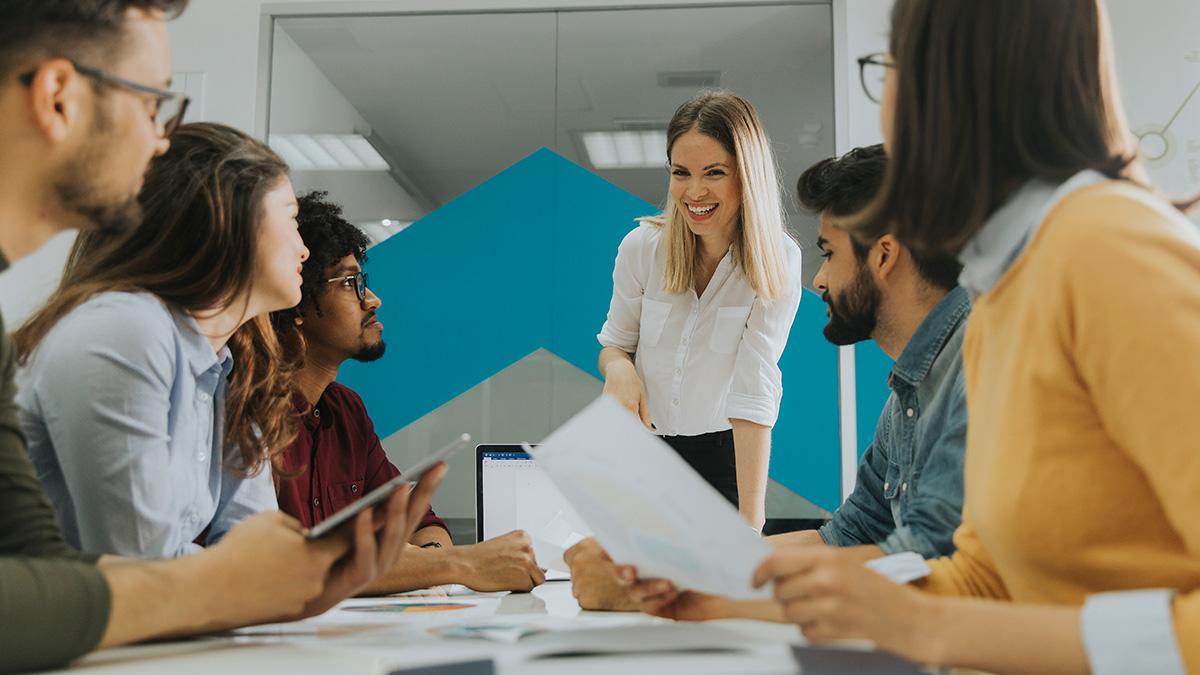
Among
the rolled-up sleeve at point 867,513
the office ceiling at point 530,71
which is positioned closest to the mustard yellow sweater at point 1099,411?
the rolled-up sleeve at point 867,513

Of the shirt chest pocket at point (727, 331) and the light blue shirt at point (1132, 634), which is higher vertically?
the shirt chest pocket at point (727, 331)

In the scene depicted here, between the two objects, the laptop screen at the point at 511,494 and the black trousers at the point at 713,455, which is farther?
the black trousers at the point at 713,455

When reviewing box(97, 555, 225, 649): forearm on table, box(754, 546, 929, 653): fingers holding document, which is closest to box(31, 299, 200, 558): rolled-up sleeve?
box(97, 555, 225, 649): forearm on table

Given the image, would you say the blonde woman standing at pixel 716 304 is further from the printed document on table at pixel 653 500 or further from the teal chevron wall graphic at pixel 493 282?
the printed document on table at pixel 653 500

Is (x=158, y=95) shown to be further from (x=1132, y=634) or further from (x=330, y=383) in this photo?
(x=330, y=383)

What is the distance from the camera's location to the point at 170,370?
4.06 ft

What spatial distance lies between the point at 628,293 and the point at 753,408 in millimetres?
Answer: 504

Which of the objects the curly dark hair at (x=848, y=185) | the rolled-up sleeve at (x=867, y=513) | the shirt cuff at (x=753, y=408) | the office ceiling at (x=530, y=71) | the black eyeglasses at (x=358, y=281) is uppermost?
the office ceiling at (x=530, y=71)

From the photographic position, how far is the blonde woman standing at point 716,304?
89.0 inches

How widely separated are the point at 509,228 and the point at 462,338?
51 cm

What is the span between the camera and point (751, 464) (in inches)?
87.9

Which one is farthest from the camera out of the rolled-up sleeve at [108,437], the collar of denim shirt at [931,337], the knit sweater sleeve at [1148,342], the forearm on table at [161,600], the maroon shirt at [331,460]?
the maroon shirt at [331,460]

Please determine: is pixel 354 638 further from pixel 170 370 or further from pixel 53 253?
pixel 53 253

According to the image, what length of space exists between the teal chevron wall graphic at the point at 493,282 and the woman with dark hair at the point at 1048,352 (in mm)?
2748
